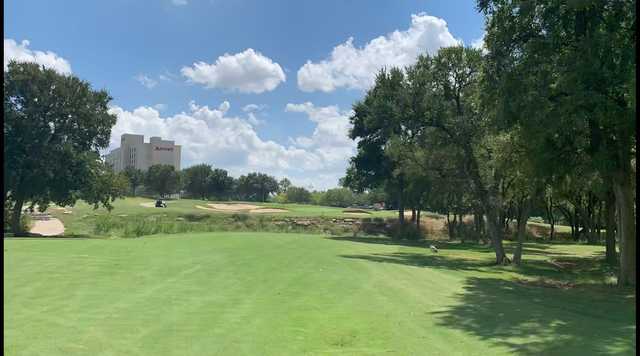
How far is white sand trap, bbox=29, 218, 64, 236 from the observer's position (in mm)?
45469

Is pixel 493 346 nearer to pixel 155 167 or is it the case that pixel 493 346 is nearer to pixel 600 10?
pixel 600 10

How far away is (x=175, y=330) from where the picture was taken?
9.02m

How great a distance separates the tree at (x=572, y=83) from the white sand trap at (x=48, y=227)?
1529 inches

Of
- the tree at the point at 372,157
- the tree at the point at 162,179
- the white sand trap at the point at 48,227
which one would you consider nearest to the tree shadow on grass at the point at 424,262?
the tree at the point at 372,157

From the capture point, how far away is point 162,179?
387 feet

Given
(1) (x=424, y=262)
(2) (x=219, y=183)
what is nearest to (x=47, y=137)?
(1) (x=424, y=262)

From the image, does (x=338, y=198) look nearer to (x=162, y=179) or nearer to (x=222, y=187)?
(x=222, y=187)

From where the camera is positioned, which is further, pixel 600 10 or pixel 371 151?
pixel 371 151

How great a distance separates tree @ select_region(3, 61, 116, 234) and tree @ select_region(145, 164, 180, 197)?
7587 cm

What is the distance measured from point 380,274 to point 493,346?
9768mm

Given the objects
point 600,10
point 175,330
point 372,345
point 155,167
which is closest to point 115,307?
point 175,330

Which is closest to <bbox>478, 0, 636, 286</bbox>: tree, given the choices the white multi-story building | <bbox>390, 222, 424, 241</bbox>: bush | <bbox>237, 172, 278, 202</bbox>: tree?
<bbox>390, 222, 424, 241</bbox>: bush

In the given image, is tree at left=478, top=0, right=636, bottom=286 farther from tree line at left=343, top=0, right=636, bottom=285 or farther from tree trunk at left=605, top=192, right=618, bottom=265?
tree trunk at left=605, top=192, right=618, bottom=265

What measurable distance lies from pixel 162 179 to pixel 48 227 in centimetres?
6866
